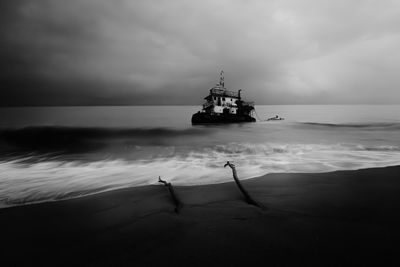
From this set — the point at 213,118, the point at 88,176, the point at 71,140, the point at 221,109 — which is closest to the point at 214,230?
the point at 88,176

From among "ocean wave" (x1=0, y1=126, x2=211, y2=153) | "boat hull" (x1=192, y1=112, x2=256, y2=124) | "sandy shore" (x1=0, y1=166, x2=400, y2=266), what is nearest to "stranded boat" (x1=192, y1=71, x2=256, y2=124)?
"boat hull" (x1=192, y1=112, x2=256, y2=124)

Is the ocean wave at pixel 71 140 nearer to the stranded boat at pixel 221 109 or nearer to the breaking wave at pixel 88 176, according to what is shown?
the breaking wave at pixel 88 176

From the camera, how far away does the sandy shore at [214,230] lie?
2734mm

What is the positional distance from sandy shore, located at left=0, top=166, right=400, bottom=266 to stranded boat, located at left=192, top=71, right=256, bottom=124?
3429 cm

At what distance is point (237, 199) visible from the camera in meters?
4.93

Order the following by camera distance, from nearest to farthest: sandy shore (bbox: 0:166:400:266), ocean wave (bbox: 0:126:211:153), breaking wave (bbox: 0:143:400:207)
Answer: sandy shore (bbox: 0:166:400:266) → breaking wave (bbox: 0:143:400:207) → ocean wave (bbox: 0:126:211:153)

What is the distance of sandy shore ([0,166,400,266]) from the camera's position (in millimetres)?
2734

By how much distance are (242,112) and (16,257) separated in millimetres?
43888

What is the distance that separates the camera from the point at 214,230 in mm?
3363

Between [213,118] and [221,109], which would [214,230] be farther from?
[221,109]

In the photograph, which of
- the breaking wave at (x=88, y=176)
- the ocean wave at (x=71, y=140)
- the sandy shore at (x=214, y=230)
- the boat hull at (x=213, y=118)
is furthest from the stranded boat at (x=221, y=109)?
the sandy shore at (x=214, y=230)

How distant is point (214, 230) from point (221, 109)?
39.3m

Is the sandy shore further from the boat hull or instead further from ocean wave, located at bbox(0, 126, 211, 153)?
the boat hull

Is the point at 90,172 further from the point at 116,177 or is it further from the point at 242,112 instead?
the point at 242,112
